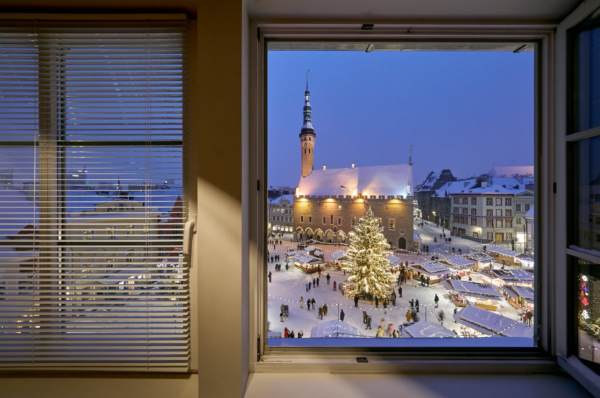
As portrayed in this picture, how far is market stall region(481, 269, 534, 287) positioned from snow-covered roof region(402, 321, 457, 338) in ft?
1.23

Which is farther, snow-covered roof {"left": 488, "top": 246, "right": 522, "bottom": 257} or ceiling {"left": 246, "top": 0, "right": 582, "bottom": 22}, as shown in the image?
snow-covered roof {"left": 488, "top": 246, "right": 522, "bottom": 257}

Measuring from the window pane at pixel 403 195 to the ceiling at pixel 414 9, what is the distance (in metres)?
0.20

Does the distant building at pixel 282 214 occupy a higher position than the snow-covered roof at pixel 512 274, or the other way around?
the distant building at pixel 282 214

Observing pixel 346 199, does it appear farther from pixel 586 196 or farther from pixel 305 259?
pixel 586 196

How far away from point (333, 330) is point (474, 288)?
0.84 metres

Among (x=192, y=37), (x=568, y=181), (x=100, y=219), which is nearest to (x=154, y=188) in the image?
(x=100, y=219)

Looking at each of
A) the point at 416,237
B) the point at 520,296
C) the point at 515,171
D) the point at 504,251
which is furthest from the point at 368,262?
the point at 515,171

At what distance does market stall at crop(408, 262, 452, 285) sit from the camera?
1.41 meters

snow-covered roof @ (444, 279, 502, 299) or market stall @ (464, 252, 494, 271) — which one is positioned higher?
market stall @ (464, 252, 494, 271)

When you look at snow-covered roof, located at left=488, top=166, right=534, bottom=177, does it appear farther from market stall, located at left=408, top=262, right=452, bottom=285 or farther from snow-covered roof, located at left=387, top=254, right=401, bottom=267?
snow-covered roof, located at left=387, top=254, right=401, bottom=267

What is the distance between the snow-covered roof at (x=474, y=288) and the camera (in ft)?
4.53

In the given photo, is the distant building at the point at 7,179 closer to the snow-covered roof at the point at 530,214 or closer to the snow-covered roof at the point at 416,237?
the snow-covered roof at the point at 416,237

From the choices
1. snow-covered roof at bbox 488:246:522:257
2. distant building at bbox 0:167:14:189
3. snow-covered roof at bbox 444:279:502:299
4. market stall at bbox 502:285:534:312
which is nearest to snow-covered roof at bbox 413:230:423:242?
snow-covered roof at bbox 444:279:502:299

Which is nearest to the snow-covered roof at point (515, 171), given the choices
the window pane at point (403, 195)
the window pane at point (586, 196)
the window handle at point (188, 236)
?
the window pane at point (403, 195)
